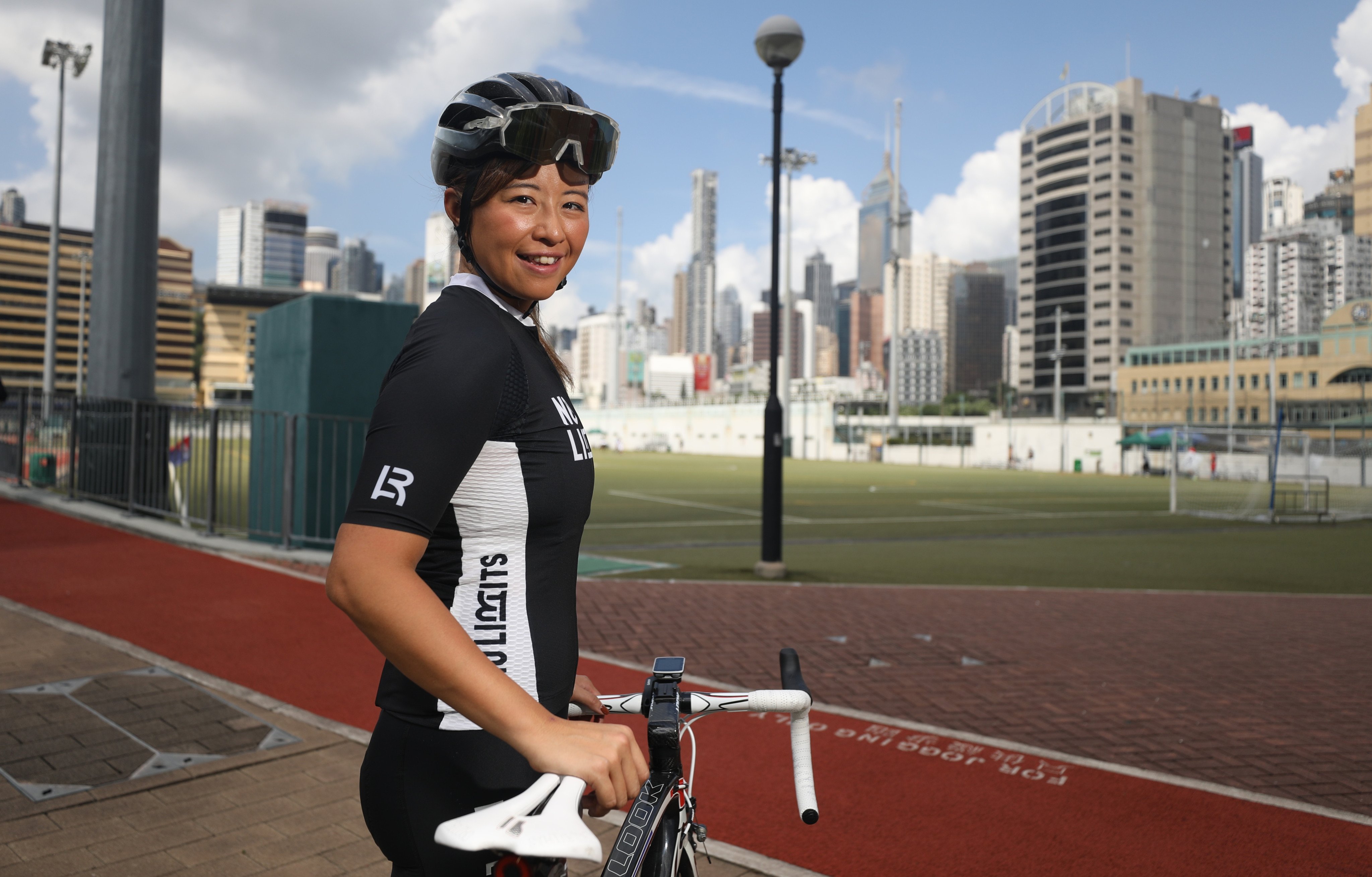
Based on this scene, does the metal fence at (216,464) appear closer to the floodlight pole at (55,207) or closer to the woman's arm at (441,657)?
the woman's arm at (441,657)

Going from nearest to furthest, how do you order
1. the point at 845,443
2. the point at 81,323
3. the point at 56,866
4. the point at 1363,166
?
the point at 56,866 → the point at 81,323 → the point at 845,443 → the point at 1363,166

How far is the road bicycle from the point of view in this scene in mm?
1117

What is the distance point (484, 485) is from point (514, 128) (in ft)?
1.84

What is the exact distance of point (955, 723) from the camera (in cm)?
532

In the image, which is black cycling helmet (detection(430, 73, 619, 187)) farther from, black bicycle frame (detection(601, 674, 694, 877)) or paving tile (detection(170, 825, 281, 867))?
paving tile (detection(170, 825, 281, 867))

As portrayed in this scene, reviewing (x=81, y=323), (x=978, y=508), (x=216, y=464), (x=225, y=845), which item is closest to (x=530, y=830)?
(x=225, y=845)

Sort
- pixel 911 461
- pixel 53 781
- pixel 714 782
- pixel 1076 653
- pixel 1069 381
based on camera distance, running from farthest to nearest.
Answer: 1. pixel 1069 381
2. pixel 911 461
3. pixel 1076 653
4. pixel 714 782
5. pixel 53 781

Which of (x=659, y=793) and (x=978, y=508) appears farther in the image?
(x=978, y=508)

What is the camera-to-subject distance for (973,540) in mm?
15586

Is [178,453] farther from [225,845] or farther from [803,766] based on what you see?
[803,766]

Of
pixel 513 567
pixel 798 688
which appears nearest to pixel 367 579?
pixel 513 567

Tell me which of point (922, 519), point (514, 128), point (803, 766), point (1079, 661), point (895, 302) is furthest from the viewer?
point (895, 302)

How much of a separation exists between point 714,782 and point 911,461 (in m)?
67.5

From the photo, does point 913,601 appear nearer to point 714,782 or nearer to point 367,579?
point 714,782
